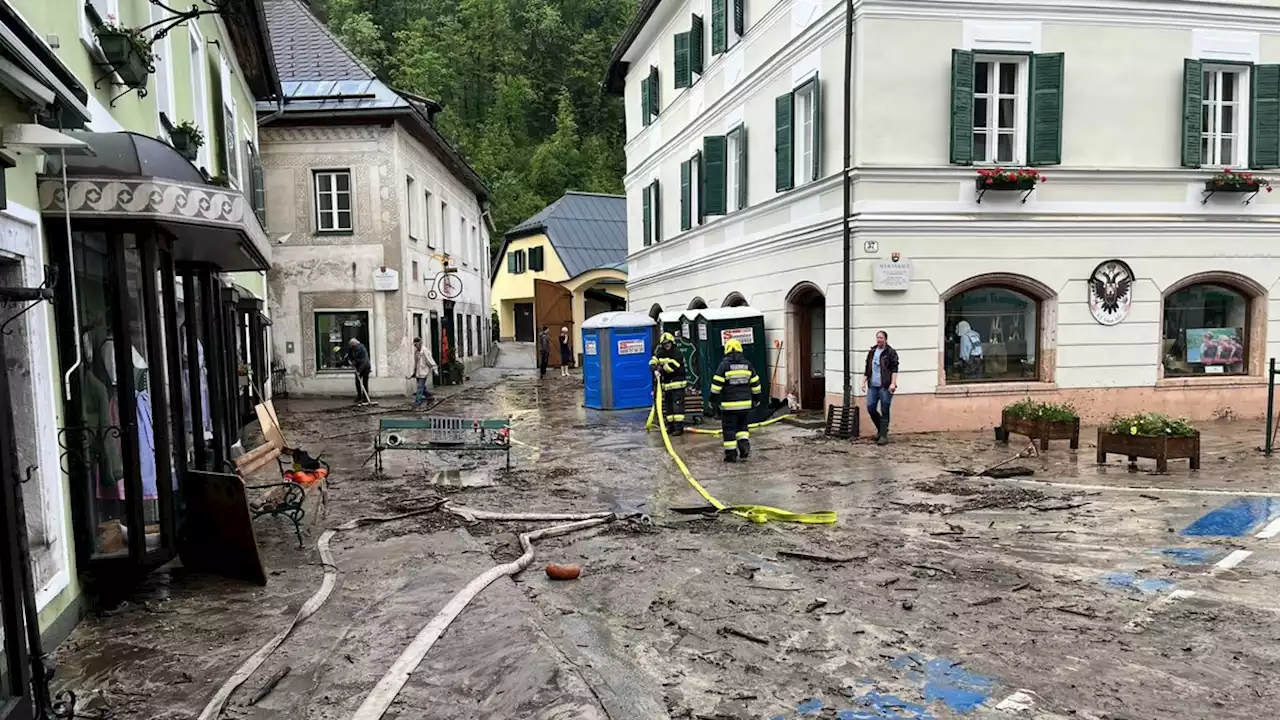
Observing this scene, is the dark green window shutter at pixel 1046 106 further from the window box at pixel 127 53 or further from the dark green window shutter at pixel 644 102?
the dark green window shutter at pixel 644 102

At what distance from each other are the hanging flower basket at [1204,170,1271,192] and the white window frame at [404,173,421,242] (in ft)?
61.4

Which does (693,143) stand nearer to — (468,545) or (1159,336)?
(1159,336)

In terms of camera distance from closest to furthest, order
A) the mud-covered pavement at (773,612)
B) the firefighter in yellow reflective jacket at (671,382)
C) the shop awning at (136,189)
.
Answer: the mud-covered pavement at (773,612) < the shop awning at (136,189) < the firefighter in yellow reflective jacket at (671,382)

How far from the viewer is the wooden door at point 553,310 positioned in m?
34.9

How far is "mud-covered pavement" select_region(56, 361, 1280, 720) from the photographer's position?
4445 millimetres

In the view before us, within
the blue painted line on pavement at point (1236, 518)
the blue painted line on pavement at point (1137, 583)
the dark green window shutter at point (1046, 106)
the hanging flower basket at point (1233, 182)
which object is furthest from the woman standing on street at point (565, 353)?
the blue painted line on pavement at point (1137, 583)

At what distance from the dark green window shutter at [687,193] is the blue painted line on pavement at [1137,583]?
A: 16256 mm

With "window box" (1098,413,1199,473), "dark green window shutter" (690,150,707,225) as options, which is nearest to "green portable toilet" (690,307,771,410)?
"dark green window shutter" (690,150,707,225)

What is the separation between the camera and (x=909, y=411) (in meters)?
14.0

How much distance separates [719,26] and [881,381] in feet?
32.8

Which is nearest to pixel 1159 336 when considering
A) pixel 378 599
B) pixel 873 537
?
pixel 873 537

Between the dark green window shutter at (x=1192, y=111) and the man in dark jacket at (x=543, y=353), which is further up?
the dark green window shutter at (x=1192, y=111)

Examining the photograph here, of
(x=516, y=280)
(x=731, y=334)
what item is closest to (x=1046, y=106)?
(x=731, y=334)

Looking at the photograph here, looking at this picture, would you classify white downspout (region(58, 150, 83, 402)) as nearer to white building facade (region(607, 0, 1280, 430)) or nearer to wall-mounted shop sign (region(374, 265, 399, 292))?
white building facade (region(607, 0, 1280, 430))
